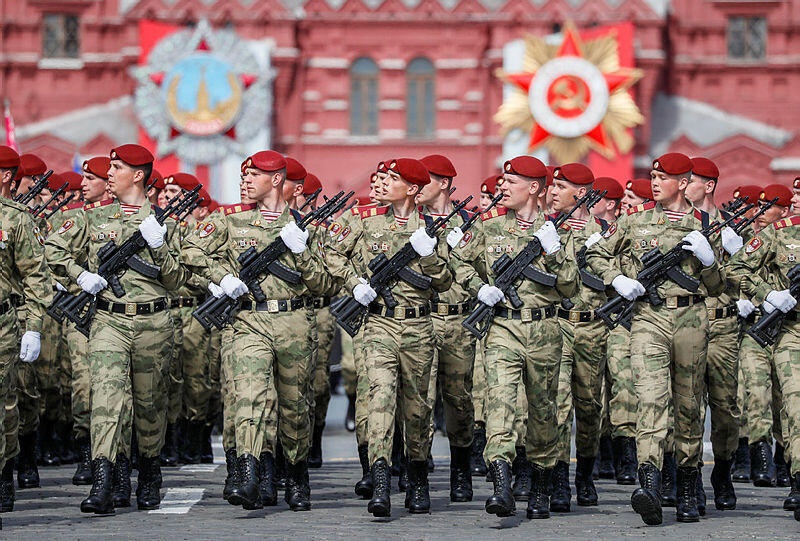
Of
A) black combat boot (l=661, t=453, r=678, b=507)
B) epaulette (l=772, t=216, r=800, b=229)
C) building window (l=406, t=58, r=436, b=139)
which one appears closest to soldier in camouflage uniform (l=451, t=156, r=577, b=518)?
black combat boot (l=661, t=453, r=678, b=507)

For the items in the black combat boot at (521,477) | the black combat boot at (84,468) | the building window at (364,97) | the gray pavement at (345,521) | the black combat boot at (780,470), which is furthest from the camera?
the building window at (364,97)

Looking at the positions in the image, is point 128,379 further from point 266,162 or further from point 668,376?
point 668,376

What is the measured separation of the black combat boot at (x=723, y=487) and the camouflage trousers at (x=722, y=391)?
54 millimetres

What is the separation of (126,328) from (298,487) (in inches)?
55.5

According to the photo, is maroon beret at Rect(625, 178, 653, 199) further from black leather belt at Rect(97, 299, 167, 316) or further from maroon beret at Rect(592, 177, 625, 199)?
black leather belt at Rect(97, 299, 167, 316)

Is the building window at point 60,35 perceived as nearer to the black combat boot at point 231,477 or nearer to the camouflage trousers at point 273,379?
the black combat boot at point 231,477

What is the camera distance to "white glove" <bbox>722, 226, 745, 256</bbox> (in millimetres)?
11047

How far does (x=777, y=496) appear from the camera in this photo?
12234mm

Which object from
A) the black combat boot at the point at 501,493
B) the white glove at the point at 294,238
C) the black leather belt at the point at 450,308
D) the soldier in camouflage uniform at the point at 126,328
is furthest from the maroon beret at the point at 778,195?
the soldier in camouflage uniform at the point at 126,328

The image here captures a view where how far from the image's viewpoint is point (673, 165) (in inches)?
424

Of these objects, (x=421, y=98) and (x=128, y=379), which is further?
(x=421, y=98)

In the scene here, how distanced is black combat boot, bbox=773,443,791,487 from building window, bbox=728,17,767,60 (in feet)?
84.5

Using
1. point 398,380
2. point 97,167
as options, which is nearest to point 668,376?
point 398,380

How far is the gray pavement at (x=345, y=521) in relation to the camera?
980cm
